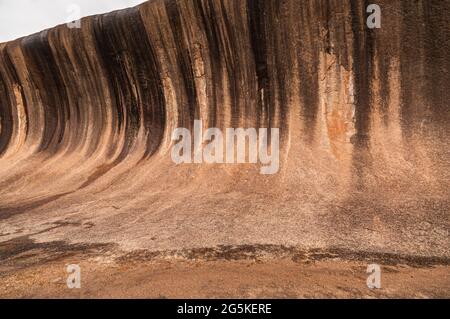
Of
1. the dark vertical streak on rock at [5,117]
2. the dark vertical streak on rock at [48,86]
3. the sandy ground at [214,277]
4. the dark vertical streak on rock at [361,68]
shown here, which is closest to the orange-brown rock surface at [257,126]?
the dark vertical streak on rock at [361,68]

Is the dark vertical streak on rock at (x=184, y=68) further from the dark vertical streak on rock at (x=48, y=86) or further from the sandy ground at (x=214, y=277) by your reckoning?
the dark vertical streak on rock at (x=48, y=86)

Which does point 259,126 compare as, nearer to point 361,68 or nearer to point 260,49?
point 260,49

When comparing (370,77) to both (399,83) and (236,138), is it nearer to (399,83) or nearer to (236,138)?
(399,83)

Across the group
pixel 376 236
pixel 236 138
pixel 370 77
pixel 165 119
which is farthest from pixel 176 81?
pixel 376 236

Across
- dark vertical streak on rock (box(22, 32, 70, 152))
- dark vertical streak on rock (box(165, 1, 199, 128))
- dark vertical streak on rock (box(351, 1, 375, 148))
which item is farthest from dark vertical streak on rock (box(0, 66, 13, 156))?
dark vertical streak on rock (box(351, 1, 375, 148))

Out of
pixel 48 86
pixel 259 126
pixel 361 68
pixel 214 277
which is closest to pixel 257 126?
pixel 259 126
